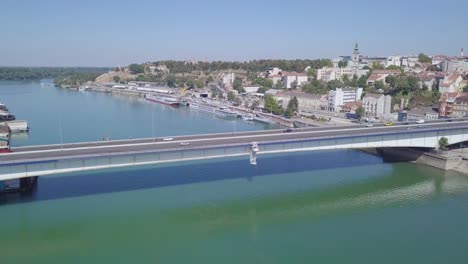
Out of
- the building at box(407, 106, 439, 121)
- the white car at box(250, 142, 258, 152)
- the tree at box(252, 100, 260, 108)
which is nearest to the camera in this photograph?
the white car at box(250, 142, 258, 152)

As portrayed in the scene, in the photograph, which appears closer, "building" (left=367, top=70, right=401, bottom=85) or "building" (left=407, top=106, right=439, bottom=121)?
"building" (left=407, top=106, right=439, bottom=121)

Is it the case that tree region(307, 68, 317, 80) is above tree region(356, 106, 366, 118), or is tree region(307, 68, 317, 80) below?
above

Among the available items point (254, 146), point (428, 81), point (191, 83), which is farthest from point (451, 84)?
point (191, 83)

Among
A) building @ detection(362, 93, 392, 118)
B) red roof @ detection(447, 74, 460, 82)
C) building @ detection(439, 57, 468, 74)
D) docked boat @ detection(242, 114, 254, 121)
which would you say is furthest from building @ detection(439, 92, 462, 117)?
building @ detection(439, 57, 468, 74)

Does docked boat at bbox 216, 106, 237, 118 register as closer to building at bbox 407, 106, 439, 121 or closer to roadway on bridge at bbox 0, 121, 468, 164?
building at bbox 407, 106, 439, 121

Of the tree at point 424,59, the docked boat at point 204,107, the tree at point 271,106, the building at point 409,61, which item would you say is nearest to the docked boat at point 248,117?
the tree at point 271,106

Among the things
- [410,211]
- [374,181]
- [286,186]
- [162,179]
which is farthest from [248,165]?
[410,211]
